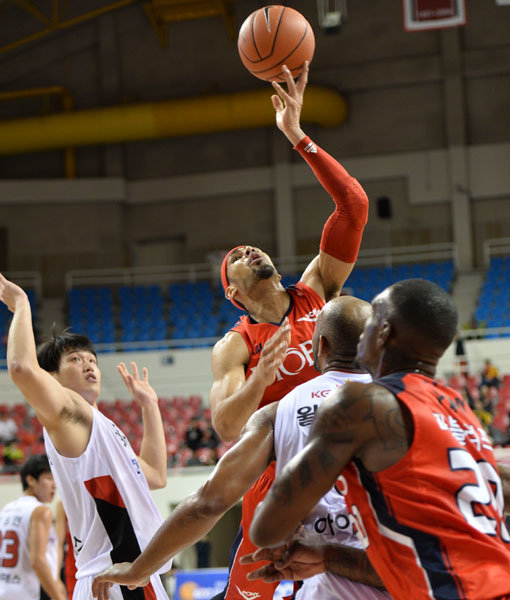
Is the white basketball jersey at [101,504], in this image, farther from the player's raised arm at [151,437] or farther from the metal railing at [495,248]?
the metal railing at [495,248]

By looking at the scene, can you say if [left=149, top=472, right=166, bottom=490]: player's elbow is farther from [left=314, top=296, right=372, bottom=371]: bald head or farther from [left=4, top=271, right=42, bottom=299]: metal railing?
[left=4, top=271, right=42, bottom=299]: metal railing

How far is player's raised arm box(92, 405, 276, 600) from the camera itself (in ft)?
8.29

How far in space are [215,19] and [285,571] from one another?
66.3 feet

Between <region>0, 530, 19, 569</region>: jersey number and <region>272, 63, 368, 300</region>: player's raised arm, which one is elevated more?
<region>272, 63, 368, 300</region>: player's raised arm

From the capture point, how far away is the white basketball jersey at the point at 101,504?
12.0 ft

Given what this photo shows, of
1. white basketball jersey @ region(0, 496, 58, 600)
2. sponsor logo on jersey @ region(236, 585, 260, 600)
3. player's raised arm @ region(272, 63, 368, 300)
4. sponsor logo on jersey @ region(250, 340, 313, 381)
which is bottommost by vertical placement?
white basketball jersey @ region(0, 496, 58, 600)

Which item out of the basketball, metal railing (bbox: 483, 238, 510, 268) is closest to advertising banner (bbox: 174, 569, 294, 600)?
the basketball

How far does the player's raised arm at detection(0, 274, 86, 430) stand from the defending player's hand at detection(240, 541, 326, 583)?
1285 millimetres

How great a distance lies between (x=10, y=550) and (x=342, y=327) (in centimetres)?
419

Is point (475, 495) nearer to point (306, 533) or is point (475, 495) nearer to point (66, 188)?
point (306, 533)

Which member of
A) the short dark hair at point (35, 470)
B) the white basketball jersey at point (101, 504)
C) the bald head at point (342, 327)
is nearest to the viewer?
the bald head at point (342, 327)

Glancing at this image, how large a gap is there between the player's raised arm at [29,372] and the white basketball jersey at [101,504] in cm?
19

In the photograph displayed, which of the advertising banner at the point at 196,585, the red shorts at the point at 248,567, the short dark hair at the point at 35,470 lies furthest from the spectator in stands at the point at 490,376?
the red shorts at the point at 248,567

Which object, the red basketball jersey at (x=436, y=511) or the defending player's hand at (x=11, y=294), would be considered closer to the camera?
the red basketball jersey at (x=436, y=511)
